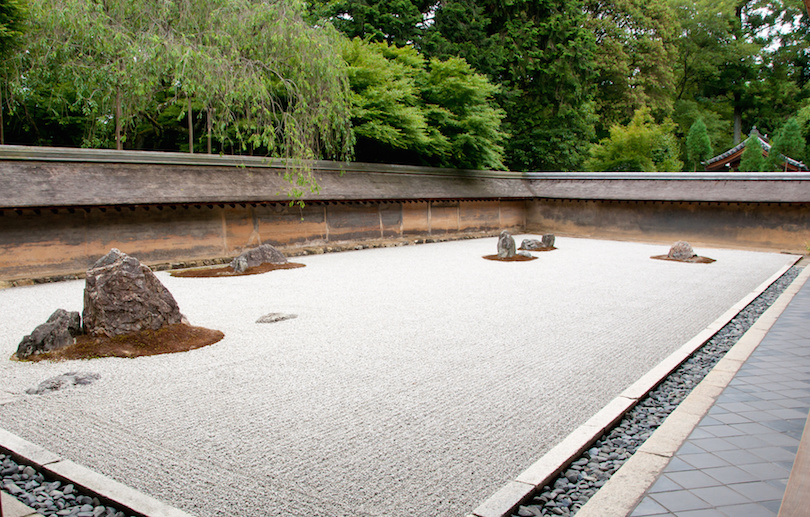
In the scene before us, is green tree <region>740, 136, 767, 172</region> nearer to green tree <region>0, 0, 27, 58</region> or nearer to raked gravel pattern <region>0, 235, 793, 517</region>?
raked gravel pattern <region>0, 235, 793, 517</region>

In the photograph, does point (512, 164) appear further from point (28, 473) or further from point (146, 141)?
point (28, 473)

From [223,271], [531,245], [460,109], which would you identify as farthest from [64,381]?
[460,109]

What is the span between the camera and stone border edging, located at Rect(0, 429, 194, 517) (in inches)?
106

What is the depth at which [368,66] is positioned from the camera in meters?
15.9

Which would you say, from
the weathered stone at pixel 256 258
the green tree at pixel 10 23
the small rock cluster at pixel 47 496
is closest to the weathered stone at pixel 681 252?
the weathered stone at pixel 256 258

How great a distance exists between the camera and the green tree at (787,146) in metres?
24.0

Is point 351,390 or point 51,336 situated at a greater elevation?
point 51,336

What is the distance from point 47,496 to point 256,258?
8.57 metres

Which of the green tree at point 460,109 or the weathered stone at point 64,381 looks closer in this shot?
the weathered stone at point 64,381

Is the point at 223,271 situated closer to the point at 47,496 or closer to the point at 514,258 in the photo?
the point at 514,258

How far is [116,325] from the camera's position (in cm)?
564

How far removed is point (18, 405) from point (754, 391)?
5.72 m

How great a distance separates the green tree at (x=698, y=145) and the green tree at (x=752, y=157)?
3.43 metres

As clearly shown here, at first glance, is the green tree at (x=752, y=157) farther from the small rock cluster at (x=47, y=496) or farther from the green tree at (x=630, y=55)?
the small rock cluster at (x=47, y=496)
